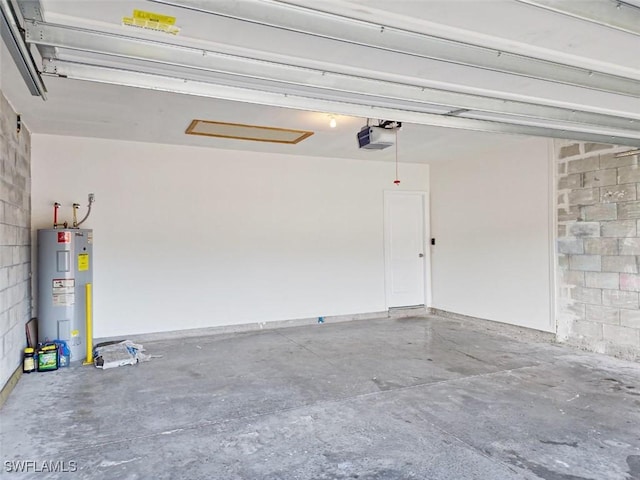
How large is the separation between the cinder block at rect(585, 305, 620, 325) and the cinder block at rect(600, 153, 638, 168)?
1.54 metres

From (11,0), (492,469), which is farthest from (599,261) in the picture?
(11,0)

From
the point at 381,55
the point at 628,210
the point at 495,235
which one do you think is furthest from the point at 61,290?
the point at 628,210

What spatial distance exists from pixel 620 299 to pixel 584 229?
0.84 m

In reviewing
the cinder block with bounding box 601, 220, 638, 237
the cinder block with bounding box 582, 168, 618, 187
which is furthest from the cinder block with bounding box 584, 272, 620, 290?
the cinder block with bounding box 582, 168, 618, 187

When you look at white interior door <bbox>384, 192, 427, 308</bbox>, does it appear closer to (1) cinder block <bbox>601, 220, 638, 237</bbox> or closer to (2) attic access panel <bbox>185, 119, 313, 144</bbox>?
(2) attic access panel <bbox>185, 119, 313, 144</bbox>

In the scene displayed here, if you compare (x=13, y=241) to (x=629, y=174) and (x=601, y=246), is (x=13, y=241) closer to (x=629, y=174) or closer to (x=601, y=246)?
(x=601, y=246)

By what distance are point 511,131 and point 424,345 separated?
109 inches

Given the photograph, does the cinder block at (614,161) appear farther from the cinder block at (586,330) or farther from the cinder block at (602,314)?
the cinder block at (586,330)

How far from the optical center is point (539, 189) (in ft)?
17.8

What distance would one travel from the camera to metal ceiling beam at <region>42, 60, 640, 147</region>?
2281 mm

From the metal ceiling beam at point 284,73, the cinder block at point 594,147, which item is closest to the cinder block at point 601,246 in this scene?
the cinder block at point 594,147

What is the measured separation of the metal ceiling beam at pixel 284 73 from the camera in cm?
191

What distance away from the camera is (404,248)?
730 cm

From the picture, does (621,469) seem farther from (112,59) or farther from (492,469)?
(112,59)
